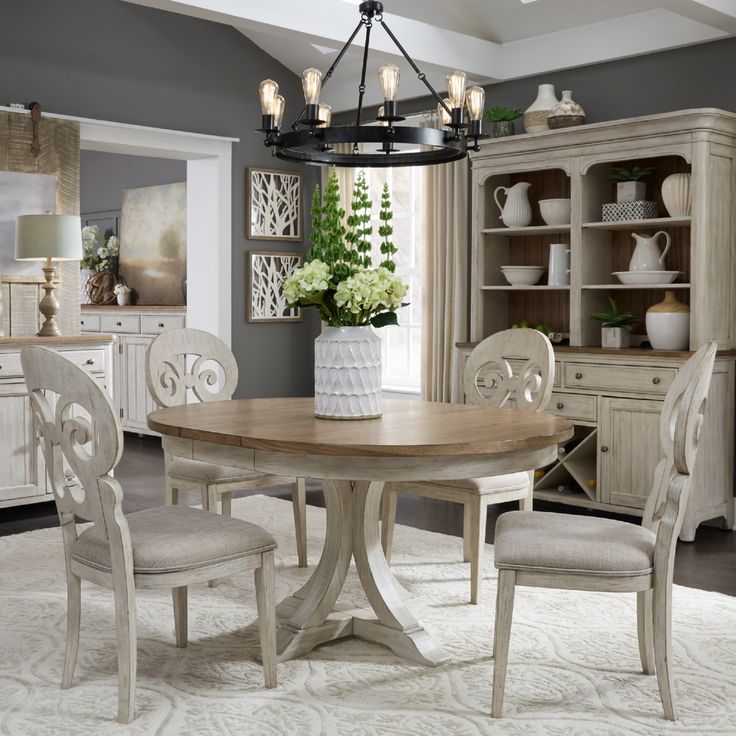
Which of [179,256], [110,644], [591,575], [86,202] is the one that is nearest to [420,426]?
[591,575]

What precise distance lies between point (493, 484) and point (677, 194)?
2058 mm

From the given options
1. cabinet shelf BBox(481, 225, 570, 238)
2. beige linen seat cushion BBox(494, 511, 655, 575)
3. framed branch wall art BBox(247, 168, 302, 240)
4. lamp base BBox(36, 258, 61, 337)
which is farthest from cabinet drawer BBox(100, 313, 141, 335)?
beige linen seat cushion BBox(494, 511, 655, 575)

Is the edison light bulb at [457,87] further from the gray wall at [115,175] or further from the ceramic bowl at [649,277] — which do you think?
the gray wall at [115,175]

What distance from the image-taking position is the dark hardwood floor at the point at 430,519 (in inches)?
155

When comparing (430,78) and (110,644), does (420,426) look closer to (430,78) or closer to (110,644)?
(110,644)

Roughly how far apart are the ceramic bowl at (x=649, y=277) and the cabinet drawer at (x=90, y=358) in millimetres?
2726

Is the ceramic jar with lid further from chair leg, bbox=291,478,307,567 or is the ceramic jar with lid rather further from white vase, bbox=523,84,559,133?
chair leg, bbox=291,478,307,567

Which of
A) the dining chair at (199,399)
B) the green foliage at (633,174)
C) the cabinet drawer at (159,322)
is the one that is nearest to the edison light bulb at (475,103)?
the dining chair at (199,399)

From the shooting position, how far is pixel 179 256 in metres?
7.62

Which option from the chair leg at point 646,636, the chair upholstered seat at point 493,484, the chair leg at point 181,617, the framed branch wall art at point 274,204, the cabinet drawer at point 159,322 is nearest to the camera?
the chair leg at point 646,636

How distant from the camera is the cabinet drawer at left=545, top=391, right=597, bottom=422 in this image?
4.88 meters

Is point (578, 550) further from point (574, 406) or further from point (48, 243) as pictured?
point (48, 243)

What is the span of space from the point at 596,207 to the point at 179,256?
369 cm

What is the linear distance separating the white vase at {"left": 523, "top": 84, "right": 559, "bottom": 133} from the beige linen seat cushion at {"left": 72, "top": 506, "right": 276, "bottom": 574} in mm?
3304
